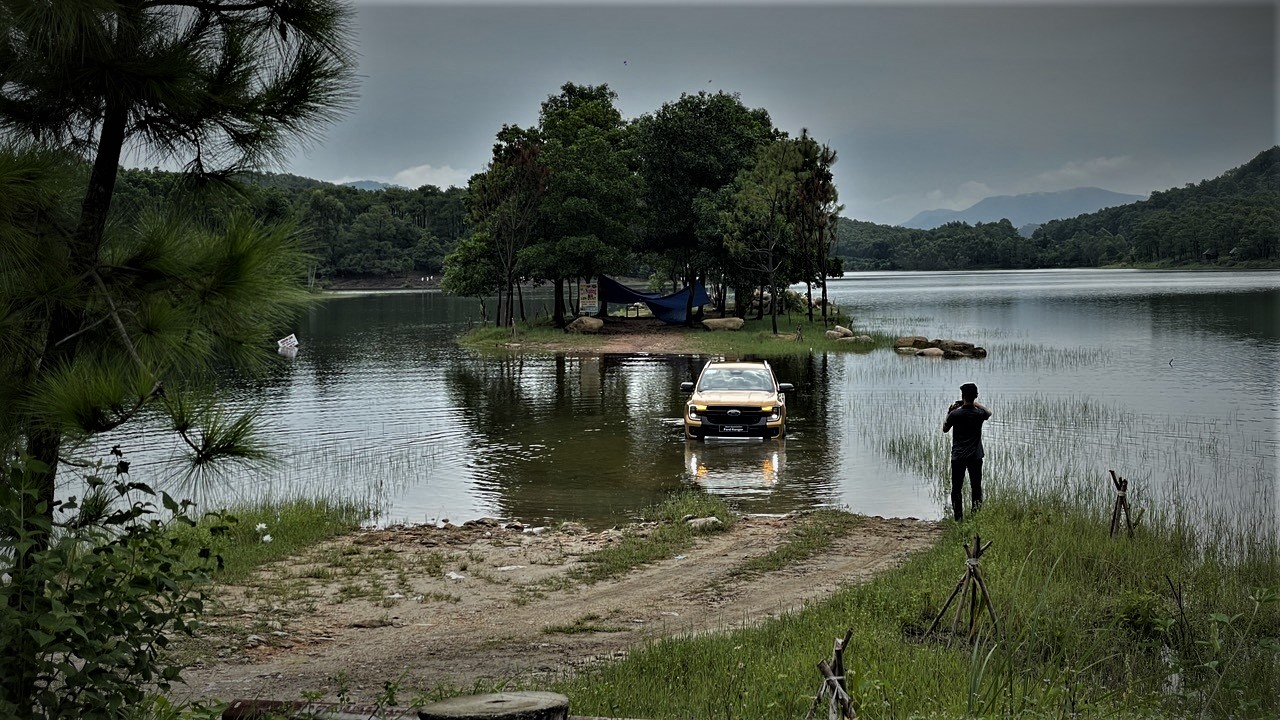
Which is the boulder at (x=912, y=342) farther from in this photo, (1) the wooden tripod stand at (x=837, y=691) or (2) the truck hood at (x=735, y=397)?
(1) the wooden tripod stand at (x=837, y=691)

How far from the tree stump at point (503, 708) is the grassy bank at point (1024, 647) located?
128 cm

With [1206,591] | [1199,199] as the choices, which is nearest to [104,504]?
[1206,591]

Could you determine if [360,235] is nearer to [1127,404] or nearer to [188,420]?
[1127,404]

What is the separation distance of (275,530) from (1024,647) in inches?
378

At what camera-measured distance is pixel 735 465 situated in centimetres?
1892

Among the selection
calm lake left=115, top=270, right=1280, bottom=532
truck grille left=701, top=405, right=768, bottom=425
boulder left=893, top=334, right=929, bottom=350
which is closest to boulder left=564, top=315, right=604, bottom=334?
calm lake left=115, top=270, right=1280, bottom=532

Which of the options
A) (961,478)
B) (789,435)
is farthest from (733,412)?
(961,478)

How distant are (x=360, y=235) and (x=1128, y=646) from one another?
140084 millimetres

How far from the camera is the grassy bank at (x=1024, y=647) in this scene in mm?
6180

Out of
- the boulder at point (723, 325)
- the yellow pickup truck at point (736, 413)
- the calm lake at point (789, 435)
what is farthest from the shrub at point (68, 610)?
the boulder at point (723, 325)

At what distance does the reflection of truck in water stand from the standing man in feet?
12.6

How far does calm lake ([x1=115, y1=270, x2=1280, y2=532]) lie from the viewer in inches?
647

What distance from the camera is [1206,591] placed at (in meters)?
9.71

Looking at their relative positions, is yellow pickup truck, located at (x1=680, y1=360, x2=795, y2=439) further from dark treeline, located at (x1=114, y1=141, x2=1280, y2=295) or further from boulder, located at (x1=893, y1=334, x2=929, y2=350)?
boulder, located at (x1=893, y1=334, x2=929, y2=350)
